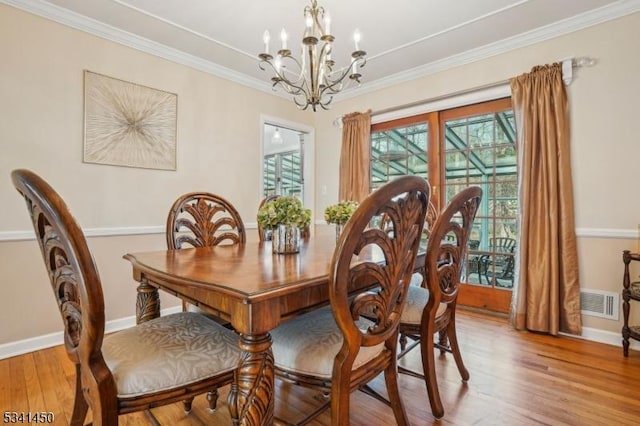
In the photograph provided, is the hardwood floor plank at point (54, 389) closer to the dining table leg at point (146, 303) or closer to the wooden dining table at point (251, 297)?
the dining table leg at point (146, 303)

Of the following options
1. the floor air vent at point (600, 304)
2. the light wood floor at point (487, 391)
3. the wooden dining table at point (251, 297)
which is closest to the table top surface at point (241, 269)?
the wooden dining table at point (251, 297)

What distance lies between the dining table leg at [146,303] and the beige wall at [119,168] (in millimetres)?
1547

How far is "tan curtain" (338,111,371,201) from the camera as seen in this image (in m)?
3.91

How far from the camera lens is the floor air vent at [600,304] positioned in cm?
242

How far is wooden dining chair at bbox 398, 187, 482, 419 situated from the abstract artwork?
2.58 m

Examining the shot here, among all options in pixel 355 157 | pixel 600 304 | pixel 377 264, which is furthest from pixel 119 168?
pixel 600 304

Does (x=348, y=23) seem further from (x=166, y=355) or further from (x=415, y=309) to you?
(x=166, y=355)

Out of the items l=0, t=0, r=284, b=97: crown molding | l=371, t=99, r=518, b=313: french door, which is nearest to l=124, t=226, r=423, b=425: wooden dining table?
l=0, t=0, r=284, b=97: crown molding

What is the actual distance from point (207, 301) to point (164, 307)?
7.97 ft

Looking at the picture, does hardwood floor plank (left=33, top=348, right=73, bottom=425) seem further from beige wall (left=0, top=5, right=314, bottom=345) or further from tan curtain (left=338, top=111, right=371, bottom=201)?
tan curtain (left=338, top=111, right=371, bottom=201)

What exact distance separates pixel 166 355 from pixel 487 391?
1671mm

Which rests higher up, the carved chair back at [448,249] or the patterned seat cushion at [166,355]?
the carved chair back at [448,249]

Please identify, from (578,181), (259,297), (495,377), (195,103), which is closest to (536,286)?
(578,181)

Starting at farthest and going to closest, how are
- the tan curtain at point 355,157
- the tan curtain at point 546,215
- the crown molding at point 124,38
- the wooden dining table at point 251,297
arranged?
the tan curtain at point 355,157 < the tan curtain at point 546,215 < the crown molding at point 124,38 < the wooden dining table at point 251,297
